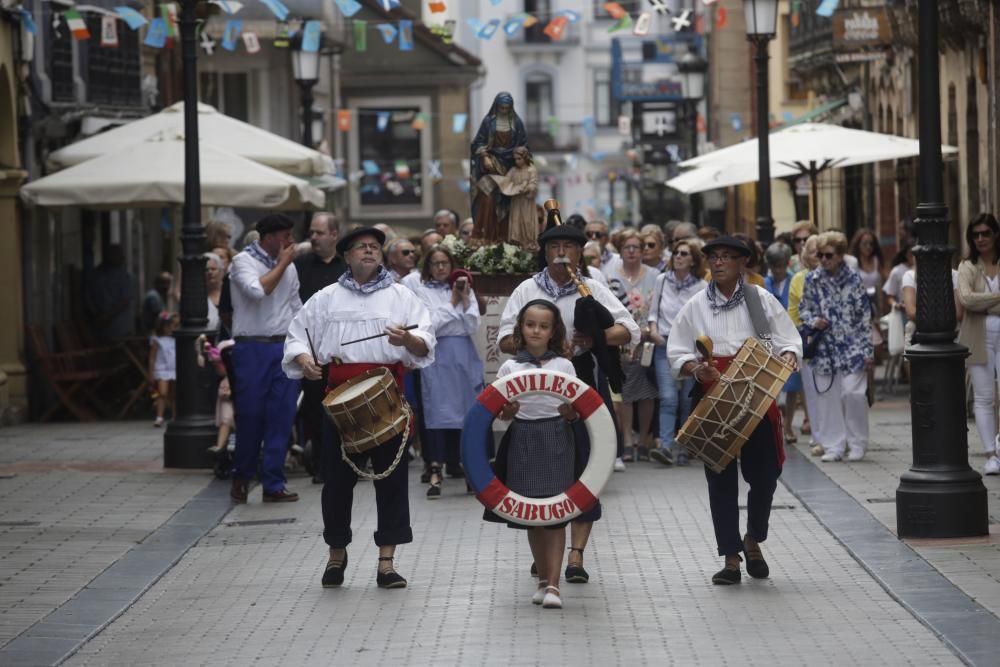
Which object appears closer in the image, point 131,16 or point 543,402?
point 543,402

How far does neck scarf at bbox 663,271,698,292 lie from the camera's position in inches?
663

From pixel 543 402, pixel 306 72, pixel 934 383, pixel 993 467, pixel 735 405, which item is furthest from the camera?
pixel 306 72

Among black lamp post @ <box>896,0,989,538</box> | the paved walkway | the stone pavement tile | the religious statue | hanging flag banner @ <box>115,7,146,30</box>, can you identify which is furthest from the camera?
hanging flag banner @ <box>115,7,146,30</box>

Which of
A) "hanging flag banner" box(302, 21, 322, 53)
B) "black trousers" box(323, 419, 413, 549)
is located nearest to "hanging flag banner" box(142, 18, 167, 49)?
"hanging flag banner" box(302, 21, 322, 53)

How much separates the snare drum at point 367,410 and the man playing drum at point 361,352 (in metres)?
0.14

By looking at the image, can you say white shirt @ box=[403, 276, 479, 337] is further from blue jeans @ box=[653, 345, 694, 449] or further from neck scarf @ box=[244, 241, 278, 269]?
blue jeans @ box=[653, 345, 694, 449]

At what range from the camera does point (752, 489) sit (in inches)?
427

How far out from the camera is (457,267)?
16953mm

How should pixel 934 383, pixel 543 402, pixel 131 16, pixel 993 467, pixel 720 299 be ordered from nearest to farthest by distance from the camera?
pixel 543 402
pixel 720 299
pixel 934 383
pixel 993 467
pixel 131 16

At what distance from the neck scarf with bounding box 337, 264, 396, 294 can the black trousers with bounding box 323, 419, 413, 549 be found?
686 mm

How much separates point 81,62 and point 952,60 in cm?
1096

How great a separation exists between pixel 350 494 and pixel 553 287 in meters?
1.81

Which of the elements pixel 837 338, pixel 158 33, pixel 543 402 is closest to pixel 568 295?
pixel 543 402

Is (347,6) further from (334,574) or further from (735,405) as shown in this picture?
(735,405)
